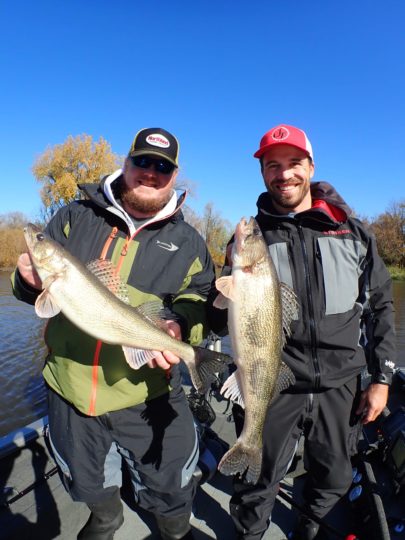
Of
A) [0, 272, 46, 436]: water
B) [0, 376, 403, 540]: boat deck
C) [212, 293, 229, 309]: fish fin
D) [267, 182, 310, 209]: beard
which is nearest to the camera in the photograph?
[212, 293, 229, 309]: fish fin

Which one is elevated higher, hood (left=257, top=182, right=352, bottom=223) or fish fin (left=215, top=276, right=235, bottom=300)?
hood (left=257, top=182, right=352, bottom=223)

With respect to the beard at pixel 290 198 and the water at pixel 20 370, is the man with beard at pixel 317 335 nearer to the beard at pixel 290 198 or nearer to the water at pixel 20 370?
the beard at pixel 290 198

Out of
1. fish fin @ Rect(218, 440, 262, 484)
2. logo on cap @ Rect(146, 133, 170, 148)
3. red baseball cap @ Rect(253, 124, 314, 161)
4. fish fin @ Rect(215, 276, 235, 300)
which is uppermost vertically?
red baseball cap @ Rect(253, 124, 314, 161)

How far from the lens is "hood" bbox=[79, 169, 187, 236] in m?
2.99

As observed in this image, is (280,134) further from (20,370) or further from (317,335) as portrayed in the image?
(20,370)

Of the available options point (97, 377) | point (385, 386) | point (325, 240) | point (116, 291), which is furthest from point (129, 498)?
point (325, 240)

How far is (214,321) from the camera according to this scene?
3.15 m

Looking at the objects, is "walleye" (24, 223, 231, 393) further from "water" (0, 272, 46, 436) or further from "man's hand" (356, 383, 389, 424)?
"water" (0, 272, 46, 436)

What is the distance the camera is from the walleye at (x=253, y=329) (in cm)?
262

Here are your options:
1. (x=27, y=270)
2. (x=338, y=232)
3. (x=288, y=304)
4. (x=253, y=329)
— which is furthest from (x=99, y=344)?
(x=338, y=232)

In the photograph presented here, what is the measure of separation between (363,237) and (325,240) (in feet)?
1.31

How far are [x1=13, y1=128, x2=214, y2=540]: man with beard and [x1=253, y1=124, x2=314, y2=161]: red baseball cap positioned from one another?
82 cm

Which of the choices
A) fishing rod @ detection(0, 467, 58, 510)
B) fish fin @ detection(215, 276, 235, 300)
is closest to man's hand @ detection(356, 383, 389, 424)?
fish fin @ detection(215, 276, 235, 300)

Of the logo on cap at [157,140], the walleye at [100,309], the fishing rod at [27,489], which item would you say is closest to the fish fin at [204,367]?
the walleye at [100,309]
